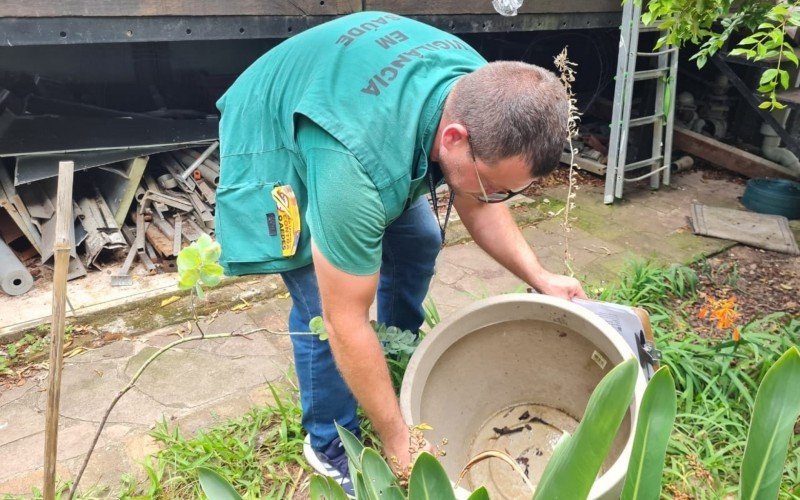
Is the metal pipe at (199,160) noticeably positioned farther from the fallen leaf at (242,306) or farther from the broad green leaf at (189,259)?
the broad green leaf at (189,259)

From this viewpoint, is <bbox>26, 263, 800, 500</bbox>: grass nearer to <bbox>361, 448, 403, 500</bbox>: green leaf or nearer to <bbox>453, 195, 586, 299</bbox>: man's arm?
<bbox>453, 195, 586, 299</bbox>: man's arm

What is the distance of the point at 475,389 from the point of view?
81.3 inches

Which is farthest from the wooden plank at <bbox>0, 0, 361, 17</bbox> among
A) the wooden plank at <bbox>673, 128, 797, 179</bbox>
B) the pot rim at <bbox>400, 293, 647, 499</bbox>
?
the wooden plank at <bbox>673, 128, 797, 179</bbox>

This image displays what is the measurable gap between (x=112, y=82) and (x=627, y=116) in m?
4.13

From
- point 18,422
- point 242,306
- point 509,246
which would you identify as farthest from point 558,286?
point 18,422

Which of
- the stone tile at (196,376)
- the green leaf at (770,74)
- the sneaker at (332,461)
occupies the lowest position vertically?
the stone tile at (196,376)

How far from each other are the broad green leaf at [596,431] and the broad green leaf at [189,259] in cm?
74

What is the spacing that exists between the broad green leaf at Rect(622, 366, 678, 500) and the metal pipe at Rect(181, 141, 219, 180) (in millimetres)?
3785

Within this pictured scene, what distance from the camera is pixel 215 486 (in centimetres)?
101

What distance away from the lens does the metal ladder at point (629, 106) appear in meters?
4.35

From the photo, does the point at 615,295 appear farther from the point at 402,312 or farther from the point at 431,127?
the point at 431,127

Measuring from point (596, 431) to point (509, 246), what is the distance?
1.34m

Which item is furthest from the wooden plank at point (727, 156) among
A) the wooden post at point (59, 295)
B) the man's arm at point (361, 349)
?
the wooden post at point (59, 295)

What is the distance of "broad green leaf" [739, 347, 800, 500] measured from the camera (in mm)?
780
